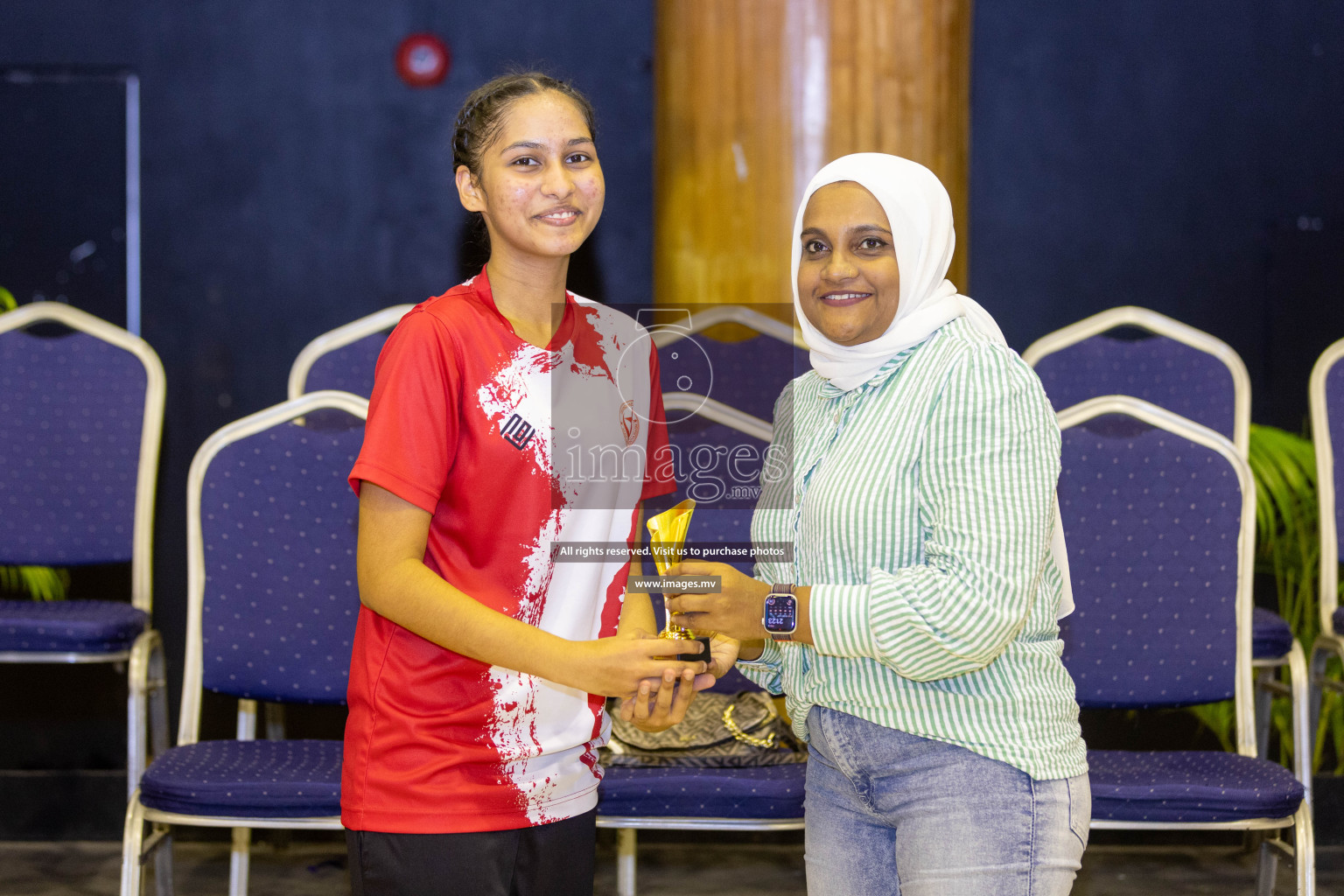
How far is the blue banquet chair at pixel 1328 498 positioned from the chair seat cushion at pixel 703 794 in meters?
1.45

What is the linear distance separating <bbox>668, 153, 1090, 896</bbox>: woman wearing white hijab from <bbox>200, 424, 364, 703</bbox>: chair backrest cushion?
1286 mm

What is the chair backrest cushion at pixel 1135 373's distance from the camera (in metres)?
3.05

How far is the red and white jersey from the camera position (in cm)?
116

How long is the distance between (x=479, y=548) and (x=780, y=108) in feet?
8.25

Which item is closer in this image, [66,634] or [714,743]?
[714,743]

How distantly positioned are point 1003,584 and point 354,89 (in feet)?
11.0

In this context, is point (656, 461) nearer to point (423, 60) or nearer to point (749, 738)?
point (749, 738)

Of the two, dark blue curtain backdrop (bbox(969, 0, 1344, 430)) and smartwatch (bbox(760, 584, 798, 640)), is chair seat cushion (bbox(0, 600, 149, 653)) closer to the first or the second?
smartwatch (bbox(760, 584, 798, 640))

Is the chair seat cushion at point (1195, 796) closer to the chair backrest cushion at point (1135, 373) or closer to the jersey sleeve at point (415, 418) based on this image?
the chair backrest cushion at point (1135, 373)

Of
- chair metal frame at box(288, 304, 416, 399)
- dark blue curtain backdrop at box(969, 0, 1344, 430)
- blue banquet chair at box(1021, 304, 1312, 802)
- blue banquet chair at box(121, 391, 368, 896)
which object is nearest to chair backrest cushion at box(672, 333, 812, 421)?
blue banquet chair at box(1021, 304, 1312, 802)

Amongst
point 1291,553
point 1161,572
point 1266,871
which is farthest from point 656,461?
point 1291,553

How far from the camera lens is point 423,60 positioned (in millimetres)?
3955

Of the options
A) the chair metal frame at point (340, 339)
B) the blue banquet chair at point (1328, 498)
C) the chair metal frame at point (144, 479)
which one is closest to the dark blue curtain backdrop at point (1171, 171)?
the blue banquet chair at point (1328, 498)

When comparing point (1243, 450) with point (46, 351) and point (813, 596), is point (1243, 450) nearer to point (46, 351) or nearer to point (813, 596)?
point (813, 596)
